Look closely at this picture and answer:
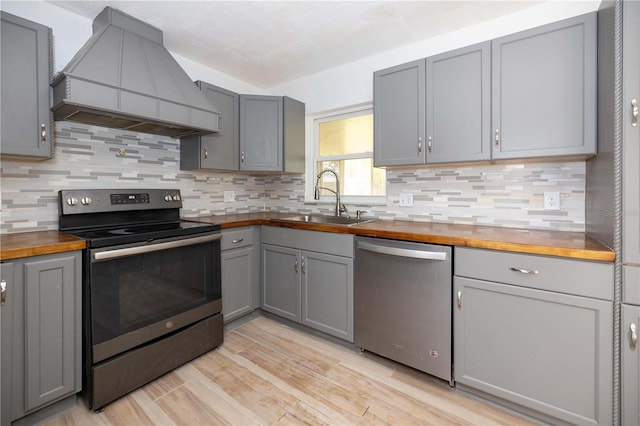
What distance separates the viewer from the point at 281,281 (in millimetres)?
2576

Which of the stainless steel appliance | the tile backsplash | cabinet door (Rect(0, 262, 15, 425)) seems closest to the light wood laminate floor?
the stainless steel appliance

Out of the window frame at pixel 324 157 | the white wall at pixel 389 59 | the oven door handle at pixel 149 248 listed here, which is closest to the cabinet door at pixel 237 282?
the oven door handle at pixel 149 248

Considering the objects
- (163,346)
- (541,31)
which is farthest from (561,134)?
(163,346)

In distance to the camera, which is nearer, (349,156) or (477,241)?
(477,241)

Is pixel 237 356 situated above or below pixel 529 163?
below

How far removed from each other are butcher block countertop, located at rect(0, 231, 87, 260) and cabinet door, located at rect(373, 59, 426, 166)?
1.97 metres

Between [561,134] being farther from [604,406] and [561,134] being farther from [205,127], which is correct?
[205,127]

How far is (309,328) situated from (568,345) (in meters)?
1.69

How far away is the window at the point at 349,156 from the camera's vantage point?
9.36ft

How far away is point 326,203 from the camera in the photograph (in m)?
3.08

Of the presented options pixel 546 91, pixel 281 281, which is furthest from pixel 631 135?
pixel 281 281

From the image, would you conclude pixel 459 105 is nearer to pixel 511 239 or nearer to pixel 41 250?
pixel 511 239

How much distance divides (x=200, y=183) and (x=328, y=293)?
5.38 feet

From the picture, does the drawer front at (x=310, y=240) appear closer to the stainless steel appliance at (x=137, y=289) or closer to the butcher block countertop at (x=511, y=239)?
the butcher block countertop at (x=511, y=239)
